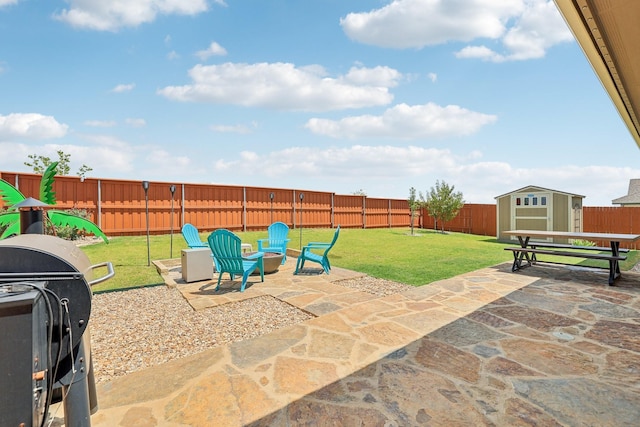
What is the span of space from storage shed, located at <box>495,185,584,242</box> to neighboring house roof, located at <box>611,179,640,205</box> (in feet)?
23.0

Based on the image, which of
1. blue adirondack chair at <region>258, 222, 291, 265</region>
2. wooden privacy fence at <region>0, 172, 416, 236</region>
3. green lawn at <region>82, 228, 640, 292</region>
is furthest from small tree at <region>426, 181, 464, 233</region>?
blue adirondack chair at <region>258, 222, 291, 265</region>

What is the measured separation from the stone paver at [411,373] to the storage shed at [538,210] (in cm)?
1016

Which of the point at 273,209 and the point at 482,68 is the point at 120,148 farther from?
the point at 482,68

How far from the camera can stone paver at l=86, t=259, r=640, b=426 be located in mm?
1878

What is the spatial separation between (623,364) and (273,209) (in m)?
12.4

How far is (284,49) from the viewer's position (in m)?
7.35

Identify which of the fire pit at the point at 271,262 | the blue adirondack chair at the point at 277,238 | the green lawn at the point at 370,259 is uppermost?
the blue adirondack chair at the point at 277,238

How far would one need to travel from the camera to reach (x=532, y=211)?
13.1 meters

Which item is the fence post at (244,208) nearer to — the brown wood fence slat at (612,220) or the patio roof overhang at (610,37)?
the patio roof overhang at (610,37)

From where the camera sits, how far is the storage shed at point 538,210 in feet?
40.0

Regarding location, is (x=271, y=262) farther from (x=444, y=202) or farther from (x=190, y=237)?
(x=444, y=202)

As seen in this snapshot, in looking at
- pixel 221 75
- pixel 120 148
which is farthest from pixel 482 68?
pixel 120 148

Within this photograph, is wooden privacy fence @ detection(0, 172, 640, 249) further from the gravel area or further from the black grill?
the black grill

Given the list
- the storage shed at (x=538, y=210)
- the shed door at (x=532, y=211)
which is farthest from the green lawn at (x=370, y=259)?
the shed door at (x=532, y=211)
